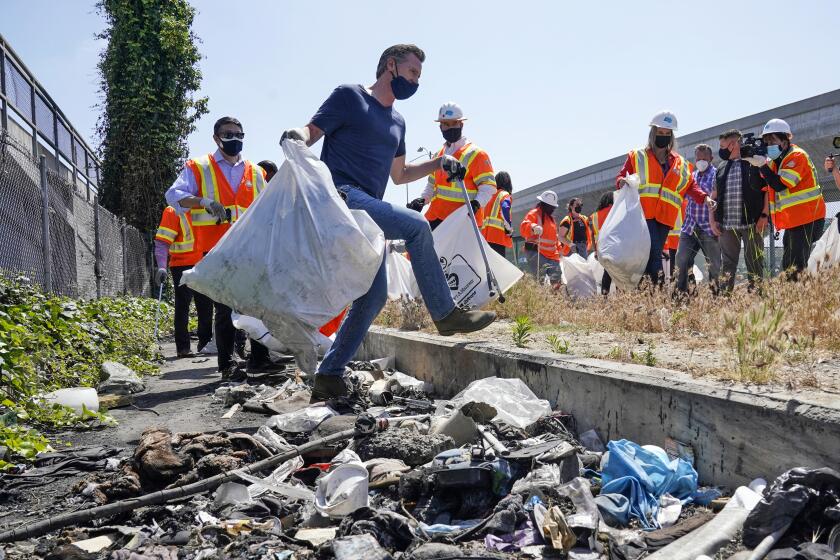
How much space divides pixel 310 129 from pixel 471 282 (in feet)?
7.31

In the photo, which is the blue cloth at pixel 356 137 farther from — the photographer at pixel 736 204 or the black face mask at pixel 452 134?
the photographer at pixel 736 204

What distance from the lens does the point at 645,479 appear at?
2.42 m

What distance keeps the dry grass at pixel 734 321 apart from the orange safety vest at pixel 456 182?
1.08 metres

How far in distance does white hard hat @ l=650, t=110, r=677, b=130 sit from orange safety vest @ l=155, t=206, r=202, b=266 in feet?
14.7

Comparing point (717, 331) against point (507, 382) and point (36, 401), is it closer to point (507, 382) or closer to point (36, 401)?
point (507, 382)

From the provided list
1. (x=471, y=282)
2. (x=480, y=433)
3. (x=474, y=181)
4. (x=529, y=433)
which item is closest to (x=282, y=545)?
(x=480, y=433)

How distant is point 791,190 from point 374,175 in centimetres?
497

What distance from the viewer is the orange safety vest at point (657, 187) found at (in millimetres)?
6891

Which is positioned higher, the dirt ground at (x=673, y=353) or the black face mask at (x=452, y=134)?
the black face mask at (x=452, y=134)

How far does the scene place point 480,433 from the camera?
9.92 ft

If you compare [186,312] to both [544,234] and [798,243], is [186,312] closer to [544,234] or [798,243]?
[544,234]

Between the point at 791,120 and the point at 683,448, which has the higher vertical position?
the point at 791,120

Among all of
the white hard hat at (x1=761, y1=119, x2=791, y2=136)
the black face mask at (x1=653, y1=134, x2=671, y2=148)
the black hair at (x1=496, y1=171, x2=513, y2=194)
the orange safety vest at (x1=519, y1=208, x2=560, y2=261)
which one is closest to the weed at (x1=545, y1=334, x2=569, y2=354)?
the black face mask at (x1=653, y1=134, x2=671, y2=148)

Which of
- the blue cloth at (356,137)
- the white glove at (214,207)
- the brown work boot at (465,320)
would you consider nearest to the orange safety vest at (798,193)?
the brown work boot at (465,320)
